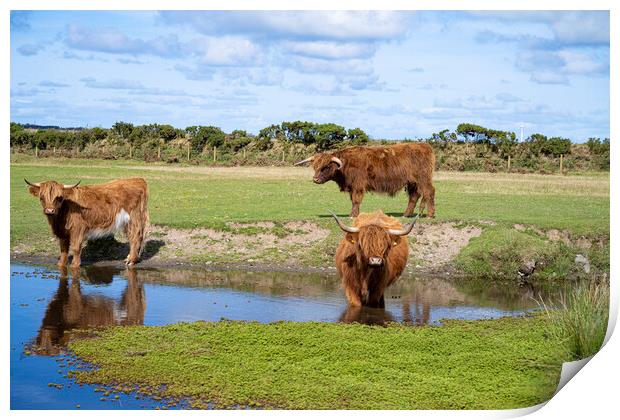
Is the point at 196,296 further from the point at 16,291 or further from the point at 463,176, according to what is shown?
the point at 463,176

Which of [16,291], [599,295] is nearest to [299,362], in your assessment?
[599,295]

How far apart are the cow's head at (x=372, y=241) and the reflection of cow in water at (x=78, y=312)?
2771 mm

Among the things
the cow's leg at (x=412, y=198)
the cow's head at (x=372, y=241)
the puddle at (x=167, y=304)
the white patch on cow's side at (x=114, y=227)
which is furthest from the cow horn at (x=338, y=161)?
the cow's head at (x=372, y=241)

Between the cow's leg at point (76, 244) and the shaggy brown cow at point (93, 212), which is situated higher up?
the shaggy brown cow at point (93, 212)

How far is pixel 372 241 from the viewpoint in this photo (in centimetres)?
905

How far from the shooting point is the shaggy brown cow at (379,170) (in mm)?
16594

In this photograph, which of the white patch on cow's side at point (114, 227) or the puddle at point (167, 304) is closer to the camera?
the puddle at point (167, 304)

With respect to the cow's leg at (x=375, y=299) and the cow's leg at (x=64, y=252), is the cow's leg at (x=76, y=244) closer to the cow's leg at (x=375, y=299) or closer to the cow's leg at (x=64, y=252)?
the cow's leg at (x=64, y=252)

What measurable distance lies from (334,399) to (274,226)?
780 centimetres

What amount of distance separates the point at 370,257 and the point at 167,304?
2.95 metres

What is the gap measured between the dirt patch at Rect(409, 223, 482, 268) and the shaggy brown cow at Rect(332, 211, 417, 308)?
298cm

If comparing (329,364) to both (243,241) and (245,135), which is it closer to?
(243,241)

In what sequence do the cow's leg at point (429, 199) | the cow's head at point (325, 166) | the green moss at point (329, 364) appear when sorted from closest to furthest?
the green moss at point (329, 364)
the cow's leg at point (429, 199)
the cow's head at point (325, 166)

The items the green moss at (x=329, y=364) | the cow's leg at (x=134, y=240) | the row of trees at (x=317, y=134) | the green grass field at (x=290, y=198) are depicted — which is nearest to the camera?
the green moss at (x=329, y=364)
